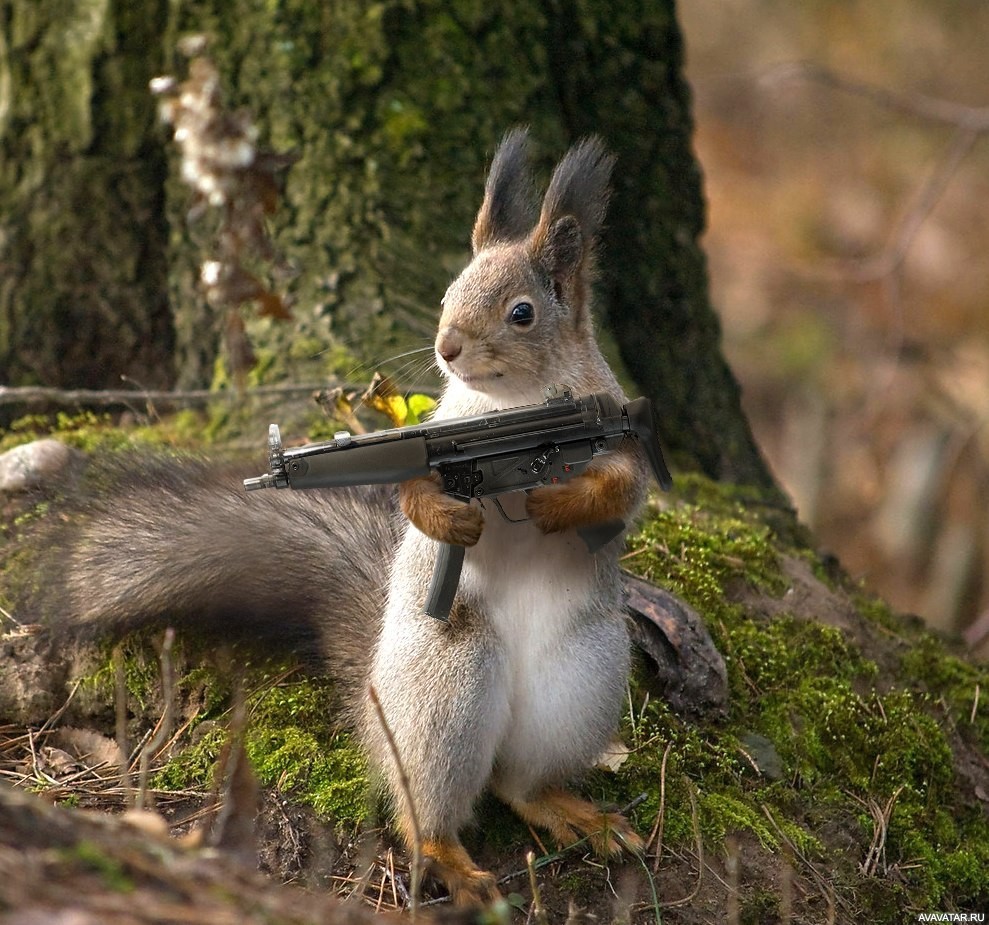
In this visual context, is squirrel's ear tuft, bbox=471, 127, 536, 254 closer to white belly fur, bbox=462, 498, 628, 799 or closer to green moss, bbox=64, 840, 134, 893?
white belly fur, bbox=462, 498, 628, 799

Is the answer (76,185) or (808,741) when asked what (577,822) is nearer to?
(808,741)

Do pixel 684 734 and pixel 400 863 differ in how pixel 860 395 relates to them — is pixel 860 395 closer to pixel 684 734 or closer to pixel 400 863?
pixel 684 734

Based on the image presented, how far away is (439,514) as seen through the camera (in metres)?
1.99

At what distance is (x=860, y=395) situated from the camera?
8.11 m

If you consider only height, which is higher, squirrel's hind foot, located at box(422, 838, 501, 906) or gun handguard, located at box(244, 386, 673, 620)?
gun handguard, located at box(244, 386, 673, 620)

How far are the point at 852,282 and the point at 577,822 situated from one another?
221 inches

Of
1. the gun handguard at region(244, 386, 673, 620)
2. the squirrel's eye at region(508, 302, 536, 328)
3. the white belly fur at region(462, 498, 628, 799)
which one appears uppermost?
the squirrel's eye at region(508, 302, 536, 328)

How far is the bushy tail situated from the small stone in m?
0.38

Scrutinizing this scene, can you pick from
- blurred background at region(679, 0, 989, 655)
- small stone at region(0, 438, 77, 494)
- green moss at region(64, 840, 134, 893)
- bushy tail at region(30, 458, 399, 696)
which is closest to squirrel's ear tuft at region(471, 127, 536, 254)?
bushy tail at region(30, 458, 399, 696)

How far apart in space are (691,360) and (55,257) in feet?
6.88

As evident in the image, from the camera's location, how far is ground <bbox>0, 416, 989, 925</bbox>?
2262 millimetres

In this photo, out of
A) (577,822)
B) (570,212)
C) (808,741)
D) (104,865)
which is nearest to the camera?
(104,865)

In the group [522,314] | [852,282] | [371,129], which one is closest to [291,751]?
[522,314]

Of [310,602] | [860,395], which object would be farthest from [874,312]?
[310,602]
